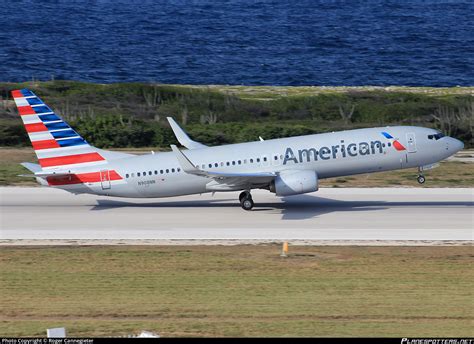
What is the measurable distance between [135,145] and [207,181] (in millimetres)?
23823

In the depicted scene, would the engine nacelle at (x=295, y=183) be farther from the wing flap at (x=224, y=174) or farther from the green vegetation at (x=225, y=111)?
the green vegetation at (x=225, y=111)

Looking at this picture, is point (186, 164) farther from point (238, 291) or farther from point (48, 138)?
point (238, 291)

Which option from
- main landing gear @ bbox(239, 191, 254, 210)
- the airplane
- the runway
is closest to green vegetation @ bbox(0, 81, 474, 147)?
the runway

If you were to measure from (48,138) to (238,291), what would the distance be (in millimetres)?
18659

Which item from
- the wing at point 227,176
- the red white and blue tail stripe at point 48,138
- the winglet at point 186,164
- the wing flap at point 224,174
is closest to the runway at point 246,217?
the wing at point 227,176

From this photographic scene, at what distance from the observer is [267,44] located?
582 ft

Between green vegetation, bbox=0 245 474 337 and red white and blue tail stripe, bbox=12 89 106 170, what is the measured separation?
9.22 meters

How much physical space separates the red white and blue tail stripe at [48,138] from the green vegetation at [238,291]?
30.3 ft

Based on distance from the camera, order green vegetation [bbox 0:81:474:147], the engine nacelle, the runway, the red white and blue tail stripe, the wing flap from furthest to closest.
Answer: green vegetation [bbox 0:81:474:147] → the red white and blue tail stripe → the engine nacelle → the wing flap → the runway

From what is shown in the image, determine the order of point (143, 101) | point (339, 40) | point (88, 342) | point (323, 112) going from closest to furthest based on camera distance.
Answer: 1. point (88, 342)
2. point (323, 112)
3. point (143, 101)
4. point (339, 40)

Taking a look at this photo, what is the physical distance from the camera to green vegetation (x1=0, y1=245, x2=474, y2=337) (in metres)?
25.8

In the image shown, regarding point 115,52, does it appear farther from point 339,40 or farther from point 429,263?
point 429,263

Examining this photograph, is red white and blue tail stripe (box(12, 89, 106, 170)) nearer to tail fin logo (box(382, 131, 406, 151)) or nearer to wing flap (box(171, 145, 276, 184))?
wing flap (box(171, 145, 276, 184))

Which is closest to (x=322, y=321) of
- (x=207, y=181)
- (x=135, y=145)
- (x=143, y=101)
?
(x=207, y=181)
